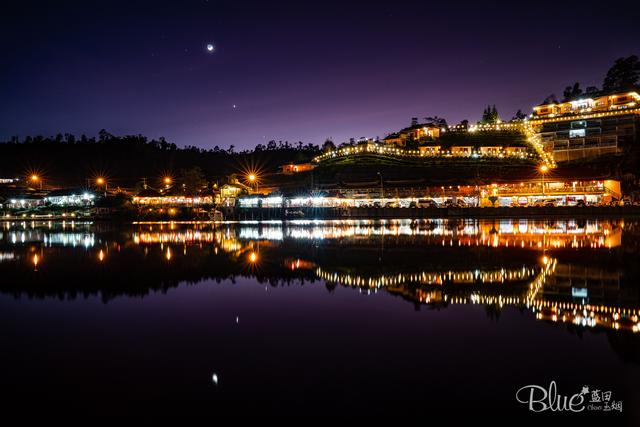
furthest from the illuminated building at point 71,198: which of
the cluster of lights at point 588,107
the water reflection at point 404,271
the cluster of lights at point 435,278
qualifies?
the cluster of lights at point 588,107

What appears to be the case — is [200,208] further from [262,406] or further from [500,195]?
[262,406]

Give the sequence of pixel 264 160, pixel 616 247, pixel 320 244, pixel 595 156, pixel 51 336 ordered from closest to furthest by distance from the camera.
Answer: pixel 51 336, pixel 616 247, pixel 320 244, pixel 595 156, pixel 264 160

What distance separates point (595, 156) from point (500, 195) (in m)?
30.4

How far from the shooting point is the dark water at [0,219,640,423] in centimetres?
561

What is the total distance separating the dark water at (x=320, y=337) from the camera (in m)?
5.61

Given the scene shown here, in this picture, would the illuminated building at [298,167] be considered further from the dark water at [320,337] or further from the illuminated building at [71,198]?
the dark water at [320,337]

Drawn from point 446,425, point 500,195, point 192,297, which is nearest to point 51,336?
point 192,297

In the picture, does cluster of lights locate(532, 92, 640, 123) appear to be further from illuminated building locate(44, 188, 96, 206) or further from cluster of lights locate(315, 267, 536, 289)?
cluster of lights locate(315, 267, 536, 289)

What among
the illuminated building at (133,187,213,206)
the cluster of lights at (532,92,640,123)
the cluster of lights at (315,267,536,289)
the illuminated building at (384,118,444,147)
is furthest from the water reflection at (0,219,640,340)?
the illuminated building at (384,118,444,147)

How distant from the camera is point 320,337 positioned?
8.16 meters

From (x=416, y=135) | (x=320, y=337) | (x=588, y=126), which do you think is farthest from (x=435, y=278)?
(x=416, y=135)

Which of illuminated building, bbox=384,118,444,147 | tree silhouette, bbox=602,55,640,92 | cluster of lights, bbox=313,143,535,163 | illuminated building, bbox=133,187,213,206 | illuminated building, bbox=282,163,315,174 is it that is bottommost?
illuminated building, bbox=133,187,213,206

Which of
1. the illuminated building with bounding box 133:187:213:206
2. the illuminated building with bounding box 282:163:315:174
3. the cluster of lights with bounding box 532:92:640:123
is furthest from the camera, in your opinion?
the illuminated building with bounding box 282:163:315:174

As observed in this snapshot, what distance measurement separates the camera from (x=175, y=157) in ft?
470
